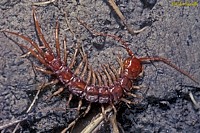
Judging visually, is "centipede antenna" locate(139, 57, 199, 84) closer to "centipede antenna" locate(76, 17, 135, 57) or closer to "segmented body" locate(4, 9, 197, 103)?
"segmented body" locate(4, 9, 197, 103)

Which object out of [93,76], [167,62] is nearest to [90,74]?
[93,76]

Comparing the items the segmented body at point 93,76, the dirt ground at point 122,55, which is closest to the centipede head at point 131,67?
the segmented body at point 93,76

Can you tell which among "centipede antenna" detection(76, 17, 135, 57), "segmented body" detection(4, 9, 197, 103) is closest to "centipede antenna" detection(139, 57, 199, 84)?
"segmented body" detection(4, 9, 197, 103)

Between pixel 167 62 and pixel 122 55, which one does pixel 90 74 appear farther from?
pixel 167 62

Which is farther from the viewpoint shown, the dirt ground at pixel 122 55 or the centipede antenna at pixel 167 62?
the centipede antenna at pixel 167 62

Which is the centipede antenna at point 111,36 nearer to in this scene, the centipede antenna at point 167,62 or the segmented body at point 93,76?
the segmented body at point 93,76
